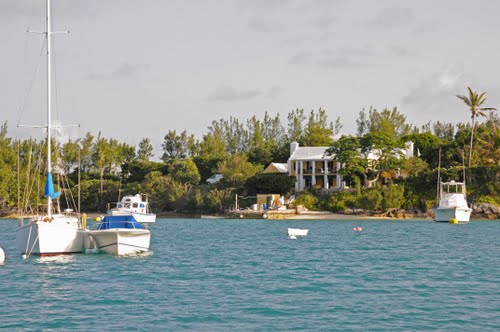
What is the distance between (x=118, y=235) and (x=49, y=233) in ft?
12.7

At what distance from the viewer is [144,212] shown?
9738 cm

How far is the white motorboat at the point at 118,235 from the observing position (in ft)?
139

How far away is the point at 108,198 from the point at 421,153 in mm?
55512

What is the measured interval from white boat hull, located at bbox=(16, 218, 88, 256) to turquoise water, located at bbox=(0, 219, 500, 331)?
0.67 metres

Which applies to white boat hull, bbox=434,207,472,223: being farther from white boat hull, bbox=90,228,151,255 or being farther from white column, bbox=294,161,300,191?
white boat hull, bbox=90,228,151,255

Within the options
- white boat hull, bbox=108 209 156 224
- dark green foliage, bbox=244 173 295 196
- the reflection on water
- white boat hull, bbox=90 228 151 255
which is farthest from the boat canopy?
dark green foliage, bbox=244 173 295 196

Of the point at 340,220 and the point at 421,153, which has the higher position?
the point at 421,153

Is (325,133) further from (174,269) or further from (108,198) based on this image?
(174,269)

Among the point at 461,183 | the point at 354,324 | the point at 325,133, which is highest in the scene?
the point at 325,133

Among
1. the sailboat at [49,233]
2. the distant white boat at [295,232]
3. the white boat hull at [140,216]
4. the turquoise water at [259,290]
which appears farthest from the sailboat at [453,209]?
the sailboat at [49,233]

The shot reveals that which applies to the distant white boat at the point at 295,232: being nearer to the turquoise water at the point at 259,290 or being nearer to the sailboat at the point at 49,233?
the turquoise water at the point at 259,290

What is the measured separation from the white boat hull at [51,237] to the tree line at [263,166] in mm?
36879

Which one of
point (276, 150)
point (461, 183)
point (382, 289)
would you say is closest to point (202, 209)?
point (276, 150)

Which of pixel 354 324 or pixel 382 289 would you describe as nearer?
pixel 354 324
